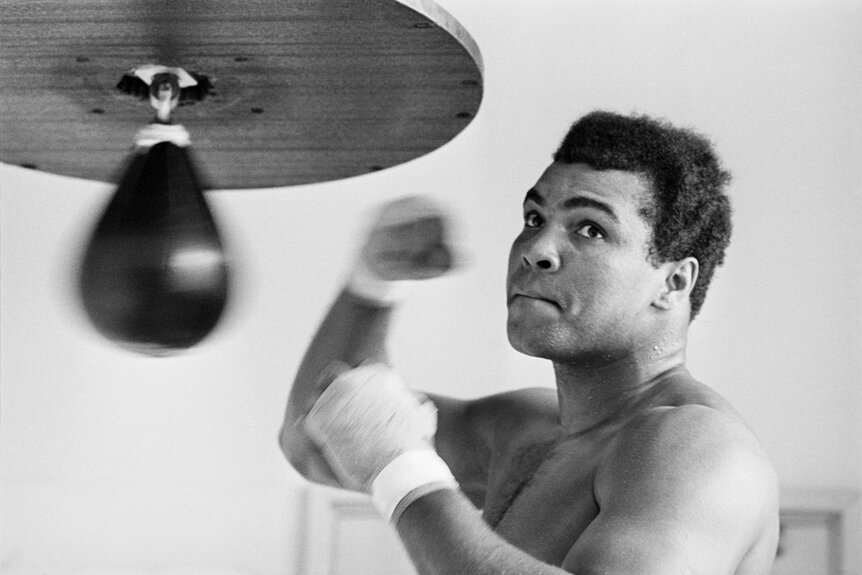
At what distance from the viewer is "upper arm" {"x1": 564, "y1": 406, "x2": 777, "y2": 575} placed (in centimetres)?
85

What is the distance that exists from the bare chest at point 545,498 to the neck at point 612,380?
0.04m

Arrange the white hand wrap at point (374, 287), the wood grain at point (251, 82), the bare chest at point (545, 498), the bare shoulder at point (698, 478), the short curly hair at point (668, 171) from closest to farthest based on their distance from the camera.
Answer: the wood grain at point (251, 82) → the bare shoulder at point (698, 478) → the bare chest at point (545, 498) → the short curly hair at point (668, 171) → the white hand wrap at point (374, 287)

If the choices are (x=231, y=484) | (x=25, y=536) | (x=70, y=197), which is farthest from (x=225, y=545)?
(x=70, y=197)

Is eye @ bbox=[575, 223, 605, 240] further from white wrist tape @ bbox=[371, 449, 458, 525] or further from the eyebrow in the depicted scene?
white wrist tape @ bbox=[371, 449, 458, 525]

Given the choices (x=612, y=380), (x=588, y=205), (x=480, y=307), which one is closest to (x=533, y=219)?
(x=588, y=205)

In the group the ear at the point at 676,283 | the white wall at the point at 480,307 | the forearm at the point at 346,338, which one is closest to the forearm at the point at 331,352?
the forearm at the point at 346,338

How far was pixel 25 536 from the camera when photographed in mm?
2672

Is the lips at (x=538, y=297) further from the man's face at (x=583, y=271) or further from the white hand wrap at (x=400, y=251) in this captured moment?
the white hand wrap at (x=400, y=251)

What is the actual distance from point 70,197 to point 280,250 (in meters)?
0.52

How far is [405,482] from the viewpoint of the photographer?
2.99 ft

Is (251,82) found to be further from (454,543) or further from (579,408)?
(579,408)

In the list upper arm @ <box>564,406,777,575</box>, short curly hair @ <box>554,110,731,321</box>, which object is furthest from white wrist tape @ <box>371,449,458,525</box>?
short curly hair @ <box>554,110,731,321</box>

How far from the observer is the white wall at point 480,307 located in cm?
261

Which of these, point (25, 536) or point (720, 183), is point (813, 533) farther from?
point (25, 536)
